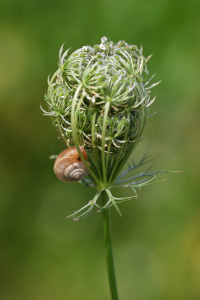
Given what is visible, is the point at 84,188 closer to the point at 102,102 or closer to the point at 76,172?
the point at 76,172

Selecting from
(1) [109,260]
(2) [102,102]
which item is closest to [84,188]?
(1) [109,260]

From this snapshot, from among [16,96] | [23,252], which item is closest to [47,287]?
[23,252]

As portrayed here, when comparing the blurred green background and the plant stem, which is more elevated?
the blurred green background

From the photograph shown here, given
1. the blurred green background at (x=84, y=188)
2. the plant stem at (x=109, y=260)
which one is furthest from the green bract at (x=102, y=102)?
the blurred green background at (x=84, y=188)

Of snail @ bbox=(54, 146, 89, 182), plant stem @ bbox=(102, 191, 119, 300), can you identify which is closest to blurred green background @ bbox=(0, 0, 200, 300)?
plant stem @ bbox=(102, 191, 119, 300)

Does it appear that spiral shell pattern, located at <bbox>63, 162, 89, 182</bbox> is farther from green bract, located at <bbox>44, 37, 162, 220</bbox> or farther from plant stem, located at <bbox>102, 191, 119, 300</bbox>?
plant stem, located at <bbox>102, 191, 119, 300</bbox>

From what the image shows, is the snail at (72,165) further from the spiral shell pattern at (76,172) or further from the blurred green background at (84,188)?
the blurred green background at (84,188)
